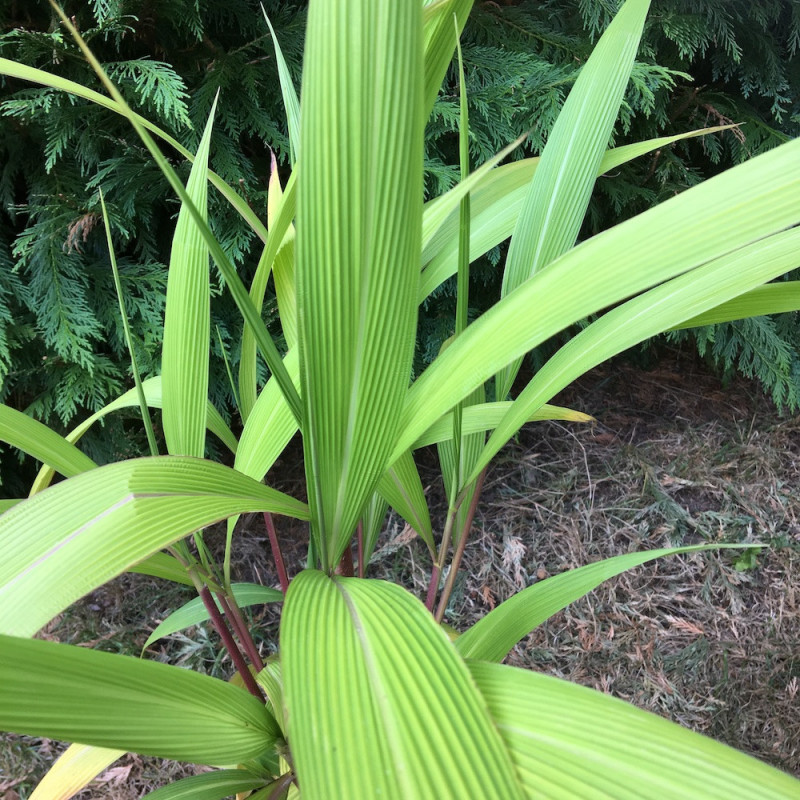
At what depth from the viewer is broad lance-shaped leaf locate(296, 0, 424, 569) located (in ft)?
0.85

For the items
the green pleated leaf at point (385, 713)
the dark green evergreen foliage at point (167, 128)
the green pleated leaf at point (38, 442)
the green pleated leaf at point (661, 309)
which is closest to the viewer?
the green pleated leaf at point (385, 713)

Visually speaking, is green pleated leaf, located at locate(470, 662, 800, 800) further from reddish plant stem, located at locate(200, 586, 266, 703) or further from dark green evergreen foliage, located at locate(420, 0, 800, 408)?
dark green evergreen foliage, located at locate(420, 0, 800, 408)

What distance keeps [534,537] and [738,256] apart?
92 cm

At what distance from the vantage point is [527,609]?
471 millimetres

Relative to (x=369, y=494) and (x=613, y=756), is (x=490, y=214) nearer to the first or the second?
(x=369, y=494)

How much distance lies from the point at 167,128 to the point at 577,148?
2.60 ft

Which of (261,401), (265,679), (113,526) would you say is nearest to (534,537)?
(265,679)

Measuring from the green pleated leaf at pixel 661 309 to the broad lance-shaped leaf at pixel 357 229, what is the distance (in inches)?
4.3

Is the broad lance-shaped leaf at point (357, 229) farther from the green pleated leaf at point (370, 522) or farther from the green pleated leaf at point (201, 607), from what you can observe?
the green pleated leaf at point (201, 607)

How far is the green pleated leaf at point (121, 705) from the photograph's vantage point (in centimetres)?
23

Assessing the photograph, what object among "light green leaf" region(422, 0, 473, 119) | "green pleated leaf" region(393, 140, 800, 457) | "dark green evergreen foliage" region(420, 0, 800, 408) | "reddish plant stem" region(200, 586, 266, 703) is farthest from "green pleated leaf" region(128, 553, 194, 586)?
"dark green evergreen foliage" region(420, 0, 800, 408)

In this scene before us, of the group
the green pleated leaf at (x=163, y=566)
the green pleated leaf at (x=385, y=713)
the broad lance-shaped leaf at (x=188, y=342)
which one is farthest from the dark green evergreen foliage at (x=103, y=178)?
the green pleated leaf at (x=385, y=713)

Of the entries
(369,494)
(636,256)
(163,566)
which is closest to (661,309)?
(636,256)

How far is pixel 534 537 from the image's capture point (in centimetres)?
119
